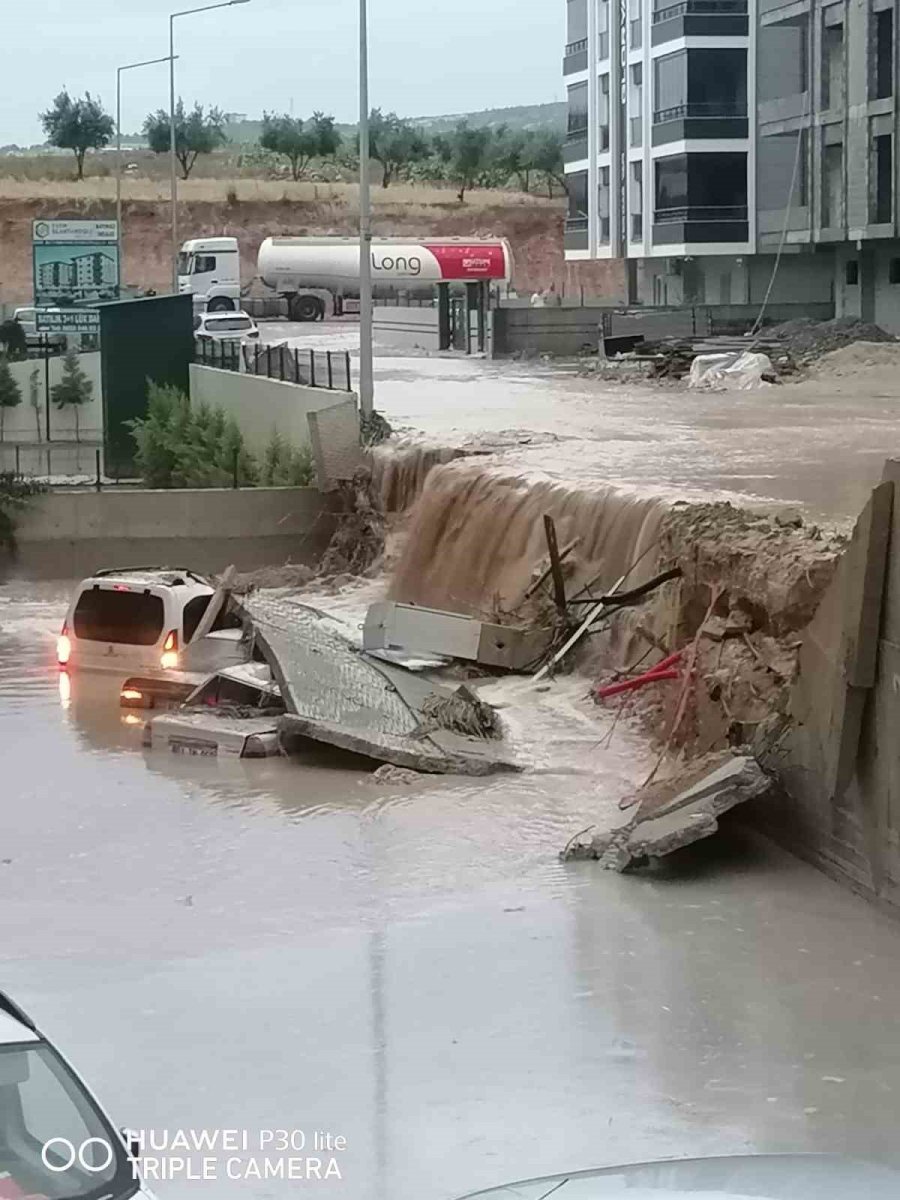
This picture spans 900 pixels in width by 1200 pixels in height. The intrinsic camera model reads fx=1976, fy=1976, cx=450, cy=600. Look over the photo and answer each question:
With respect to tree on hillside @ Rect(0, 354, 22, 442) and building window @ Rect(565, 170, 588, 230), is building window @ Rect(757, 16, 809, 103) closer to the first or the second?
building window @ Rect(565, 170, 588, 230)

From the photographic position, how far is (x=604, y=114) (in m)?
70.4

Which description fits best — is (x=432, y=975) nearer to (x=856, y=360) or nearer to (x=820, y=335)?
(x=856, y=360)

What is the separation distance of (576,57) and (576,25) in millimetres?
1356

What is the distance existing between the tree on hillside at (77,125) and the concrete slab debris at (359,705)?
115554 mm

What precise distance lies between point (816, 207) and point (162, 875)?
4277 cm

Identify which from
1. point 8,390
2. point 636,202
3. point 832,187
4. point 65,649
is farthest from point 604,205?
point 65,649

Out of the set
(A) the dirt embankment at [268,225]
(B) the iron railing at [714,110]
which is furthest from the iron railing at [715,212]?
(A) the dirt embankment at [268,225]

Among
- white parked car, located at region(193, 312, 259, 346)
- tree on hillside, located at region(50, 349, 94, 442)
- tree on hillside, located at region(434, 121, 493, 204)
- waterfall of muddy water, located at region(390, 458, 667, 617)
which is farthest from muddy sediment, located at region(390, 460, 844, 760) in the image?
tree on hillside, located at region(434, 121, 493, 204)

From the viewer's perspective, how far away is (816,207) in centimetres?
5369

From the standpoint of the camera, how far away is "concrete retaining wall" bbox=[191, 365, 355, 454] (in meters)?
35.8

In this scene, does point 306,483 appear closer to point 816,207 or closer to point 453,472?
point 453,472

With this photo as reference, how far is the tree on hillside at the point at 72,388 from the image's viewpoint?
151ft

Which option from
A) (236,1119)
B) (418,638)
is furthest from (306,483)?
(236,1119)

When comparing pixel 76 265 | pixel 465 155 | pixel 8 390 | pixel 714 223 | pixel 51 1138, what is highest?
pixel 465 155
